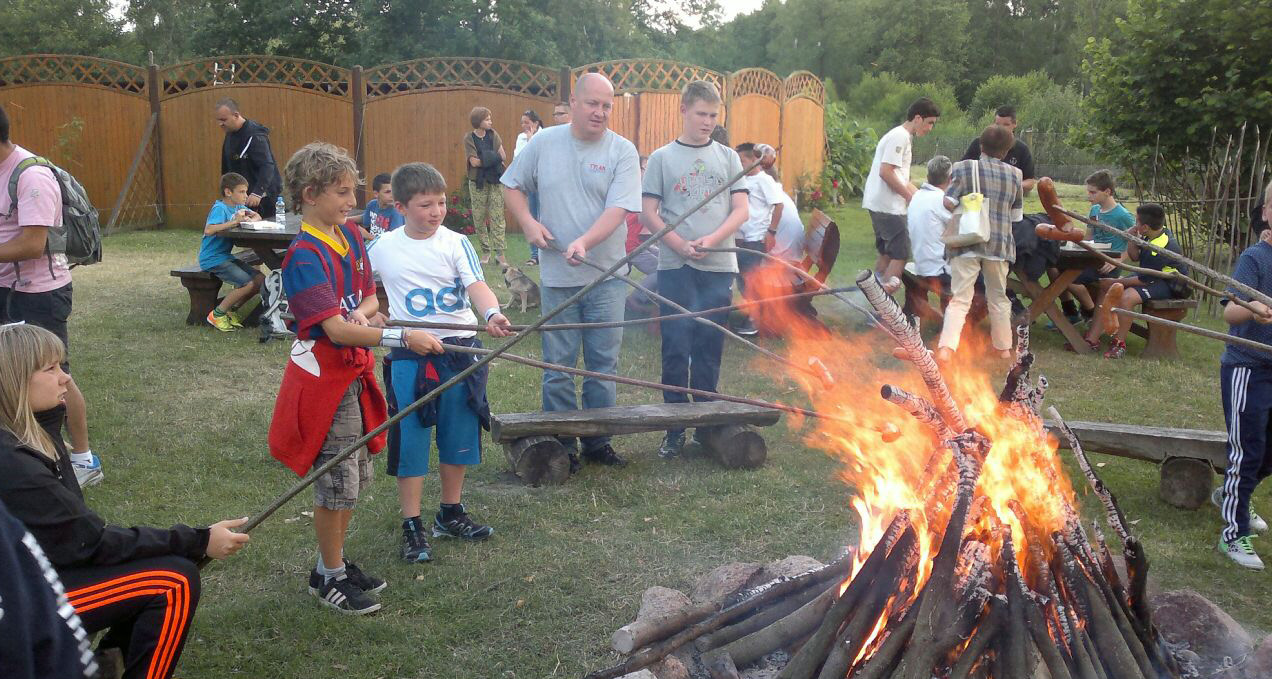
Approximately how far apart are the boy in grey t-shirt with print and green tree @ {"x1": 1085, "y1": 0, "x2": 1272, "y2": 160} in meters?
7.44

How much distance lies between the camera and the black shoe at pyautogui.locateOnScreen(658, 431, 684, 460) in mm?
5652

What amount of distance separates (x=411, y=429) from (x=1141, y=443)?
145 inches

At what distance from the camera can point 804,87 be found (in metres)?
19.4

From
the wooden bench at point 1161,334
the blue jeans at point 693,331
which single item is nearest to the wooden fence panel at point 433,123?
the wooden bench at point 1161,334

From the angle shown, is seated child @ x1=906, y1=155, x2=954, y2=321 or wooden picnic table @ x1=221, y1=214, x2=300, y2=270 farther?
wooden picnic table @ x1=221, y1=214, x2=300, y2=270

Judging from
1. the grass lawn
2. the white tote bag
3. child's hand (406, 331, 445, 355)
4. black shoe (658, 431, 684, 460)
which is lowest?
the grass lawn

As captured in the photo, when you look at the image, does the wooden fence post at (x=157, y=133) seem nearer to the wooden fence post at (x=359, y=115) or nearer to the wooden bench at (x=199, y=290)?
the wooden fence post at (x=359, y=115)

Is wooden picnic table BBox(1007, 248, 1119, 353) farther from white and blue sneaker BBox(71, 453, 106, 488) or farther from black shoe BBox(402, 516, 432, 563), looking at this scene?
white and blue sneaker BBox(71, 453, 106, 488)

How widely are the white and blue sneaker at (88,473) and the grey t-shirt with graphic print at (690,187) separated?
3.31m

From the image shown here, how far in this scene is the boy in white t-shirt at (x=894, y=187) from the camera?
883 centimetres

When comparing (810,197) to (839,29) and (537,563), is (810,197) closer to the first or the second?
(537,563)

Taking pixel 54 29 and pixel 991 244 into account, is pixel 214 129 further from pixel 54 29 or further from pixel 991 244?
pixel 54 29

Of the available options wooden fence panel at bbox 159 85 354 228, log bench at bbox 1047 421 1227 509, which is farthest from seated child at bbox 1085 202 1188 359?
wooden fence panel at bbox 159 85 354 228

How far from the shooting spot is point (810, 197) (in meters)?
19.3
